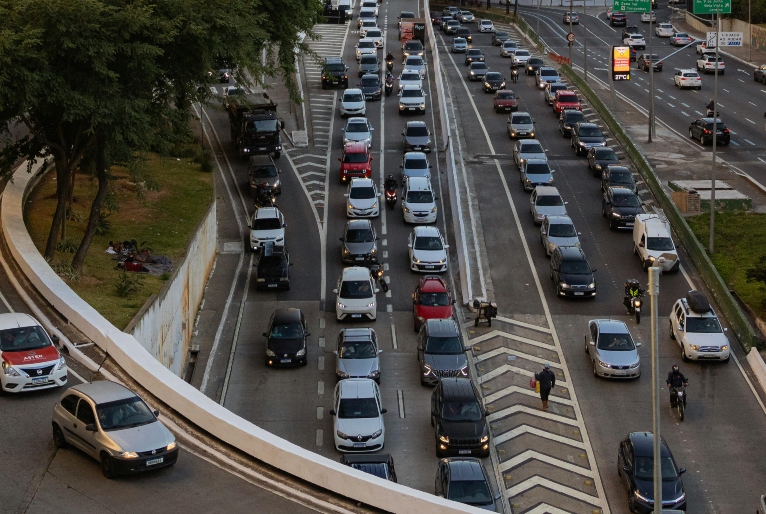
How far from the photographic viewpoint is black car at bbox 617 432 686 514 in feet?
104

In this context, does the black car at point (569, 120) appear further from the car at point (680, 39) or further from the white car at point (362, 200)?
the car at point (680, 39)

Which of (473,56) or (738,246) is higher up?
(473,56)

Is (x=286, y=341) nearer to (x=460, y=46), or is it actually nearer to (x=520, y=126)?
(x=520, y=126)

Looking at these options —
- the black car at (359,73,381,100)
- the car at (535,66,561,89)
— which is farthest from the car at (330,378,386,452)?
the car at (535,66,561,89)

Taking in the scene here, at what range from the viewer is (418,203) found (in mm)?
54719

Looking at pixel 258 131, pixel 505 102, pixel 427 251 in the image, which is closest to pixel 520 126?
pixel 505 102

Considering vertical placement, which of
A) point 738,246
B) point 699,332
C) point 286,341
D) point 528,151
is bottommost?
point 738,246

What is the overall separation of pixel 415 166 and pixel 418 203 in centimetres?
492

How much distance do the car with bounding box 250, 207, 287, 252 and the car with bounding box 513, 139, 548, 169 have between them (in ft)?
45.9

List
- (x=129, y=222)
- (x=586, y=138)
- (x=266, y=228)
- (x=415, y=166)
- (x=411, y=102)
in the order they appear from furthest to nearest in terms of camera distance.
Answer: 1. (x=411, y=102)
2. (x=586, y=138)
3. (x=415, y=166)
4. (x=266, y=228)
5. (x=129, y=222)

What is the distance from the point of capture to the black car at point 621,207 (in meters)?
53.3

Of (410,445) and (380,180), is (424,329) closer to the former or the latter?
(410,445)

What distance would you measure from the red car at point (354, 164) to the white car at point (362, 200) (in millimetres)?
3848

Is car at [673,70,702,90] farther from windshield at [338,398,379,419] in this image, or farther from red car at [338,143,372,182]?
windshield at [338,398,379,419]
